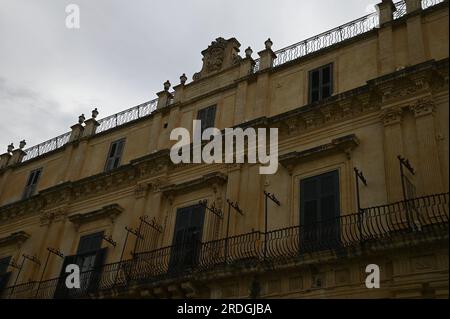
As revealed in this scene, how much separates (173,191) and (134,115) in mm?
5465

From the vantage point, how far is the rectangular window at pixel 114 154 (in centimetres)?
2084

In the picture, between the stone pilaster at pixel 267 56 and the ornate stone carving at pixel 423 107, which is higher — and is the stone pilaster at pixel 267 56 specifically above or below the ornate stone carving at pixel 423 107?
above

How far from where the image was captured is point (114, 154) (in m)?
21.2

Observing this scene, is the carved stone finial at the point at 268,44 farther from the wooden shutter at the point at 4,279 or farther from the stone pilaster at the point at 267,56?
the wooden shutter at the point at 4,279

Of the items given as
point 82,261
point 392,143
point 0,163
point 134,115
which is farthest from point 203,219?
point 0,163

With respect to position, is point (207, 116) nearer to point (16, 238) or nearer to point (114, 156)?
point (114, 156)

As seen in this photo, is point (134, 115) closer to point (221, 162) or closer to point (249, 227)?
point (221, 162)

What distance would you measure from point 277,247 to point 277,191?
5.87 ft

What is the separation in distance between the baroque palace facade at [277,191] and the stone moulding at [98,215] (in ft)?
0.16

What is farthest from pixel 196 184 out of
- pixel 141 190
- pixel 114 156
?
pixel 114 156

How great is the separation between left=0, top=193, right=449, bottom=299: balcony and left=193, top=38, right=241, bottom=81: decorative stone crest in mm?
7185

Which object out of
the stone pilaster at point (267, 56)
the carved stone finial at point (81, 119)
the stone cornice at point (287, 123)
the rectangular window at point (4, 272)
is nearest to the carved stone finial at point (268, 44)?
the stone pilaster at point (267, 56)

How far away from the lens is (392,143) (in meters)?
14.0

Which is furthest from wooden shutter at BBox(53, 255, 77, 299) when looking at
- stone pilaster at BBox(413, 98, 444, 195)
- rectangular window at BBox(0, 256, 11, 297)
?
stone pilaster at BBox(413, 98, 444, 195)
